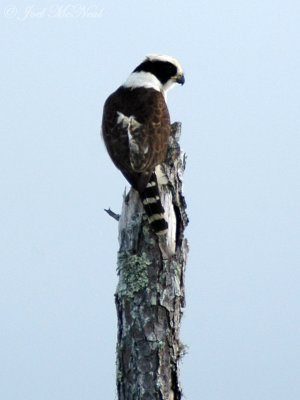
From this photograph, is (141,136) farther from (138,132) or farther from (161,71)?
(161,71)

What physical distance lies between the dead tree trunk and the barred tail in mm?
87

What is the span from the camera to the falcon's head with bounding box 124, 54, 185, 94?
24.4 ft

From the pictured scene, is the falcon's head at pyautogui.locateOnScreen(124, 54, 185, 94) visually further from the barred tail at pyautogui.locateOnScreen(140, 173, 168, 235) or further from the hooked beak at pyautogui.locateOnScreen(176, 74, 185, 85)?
the barred tail at pyautogui.locateOnScreen(140, 173, 168, 235)

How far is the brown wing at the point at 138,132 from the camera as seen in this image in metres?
6.15

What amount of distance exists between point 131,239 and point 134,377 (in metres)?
0.95

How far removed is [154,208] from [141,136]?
70 centimetres

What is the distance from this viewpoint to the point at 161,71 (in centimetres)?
750

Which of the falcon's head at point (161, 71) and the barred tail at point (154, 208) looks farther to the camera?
the falcon's head at point (161, 71)

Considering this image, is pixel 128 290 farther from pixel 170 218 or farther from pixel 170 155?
pixel 170 155

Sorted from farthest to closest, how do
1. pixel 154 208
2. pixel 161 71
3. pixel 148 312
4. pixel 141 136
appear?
1. pixel 161 71
2. pixel 141 136
3. pixel 154 208
4. pixel 148 312

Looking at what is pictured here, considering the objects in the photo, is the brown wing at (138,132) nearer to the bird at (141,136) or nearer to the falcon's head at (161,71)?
the bird at (141,136)

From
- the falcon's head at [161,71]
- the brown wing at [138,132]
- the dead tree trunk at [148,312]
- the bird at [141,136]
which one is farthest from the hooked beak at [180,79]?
the dead tree trunk at [148,312]

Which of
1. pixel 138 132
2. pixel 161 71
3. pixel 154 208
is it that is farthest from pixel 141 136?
pixel 161 71

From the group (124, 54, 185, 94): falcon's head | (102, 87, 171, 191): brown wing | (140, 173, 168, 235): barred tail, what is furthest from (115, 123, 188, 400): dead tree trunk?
(124, 54, 185, 94): falcon's head
